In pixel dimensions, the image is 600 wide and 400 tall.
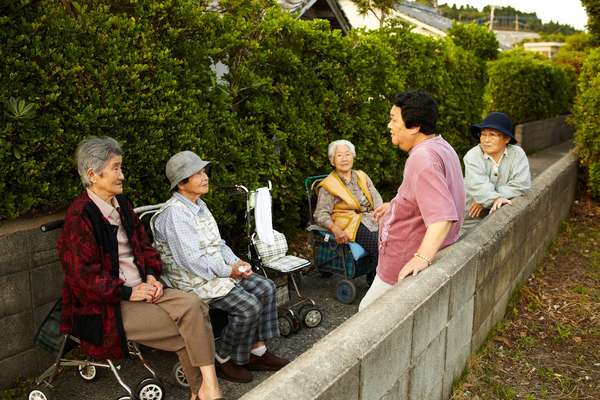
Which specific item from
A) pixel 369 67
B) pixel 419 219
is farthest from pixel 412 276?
pixel 369 67

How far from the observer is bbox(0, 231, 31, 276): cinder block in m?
3.62

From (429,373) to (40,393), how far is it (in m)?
2.28

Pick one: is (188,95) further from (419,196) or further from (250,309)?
(419,196)

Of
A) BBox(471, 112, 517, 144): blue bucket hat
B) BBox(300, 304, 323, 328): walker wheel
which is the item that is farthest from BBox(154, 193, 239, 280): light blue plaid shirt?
BBox(471, 112, 517, 144): blue bucket hat

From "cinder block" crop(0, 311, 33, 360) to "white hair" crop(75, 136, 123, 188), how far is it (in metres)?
1.01

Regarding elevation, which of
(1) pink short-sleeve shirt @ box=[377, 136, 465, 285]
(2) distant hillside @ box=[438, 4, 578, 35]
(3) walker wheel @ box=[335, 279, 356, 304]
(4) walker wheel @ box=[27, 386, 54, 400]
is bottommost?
(3) walker wheel @ box=[335, 279, 356, 304]

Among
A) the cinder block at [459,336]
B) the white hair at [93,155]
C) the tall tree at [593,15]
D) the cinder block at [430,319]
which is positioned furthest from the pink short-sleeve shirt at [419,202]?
the tall tree at [593,15]

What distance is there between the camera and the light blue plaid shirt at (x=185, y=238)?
3.90 metres

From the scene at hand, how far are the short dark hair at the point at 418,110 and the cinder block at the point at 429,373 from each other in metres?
1.22

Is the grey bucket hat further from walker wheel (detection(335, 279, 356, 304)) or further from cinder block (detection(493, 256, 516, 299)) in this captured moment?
cinder block (detection(493, 256, 516, 299))

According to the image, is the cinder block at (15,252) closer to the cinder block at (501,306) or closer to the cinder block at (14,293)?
the cinder block at (14,293)

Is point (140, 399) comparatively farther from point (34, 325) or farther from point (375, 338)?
point (375, 338)

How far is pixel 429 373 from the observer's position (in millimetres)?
3271

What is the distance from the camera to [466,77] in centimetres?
1159
